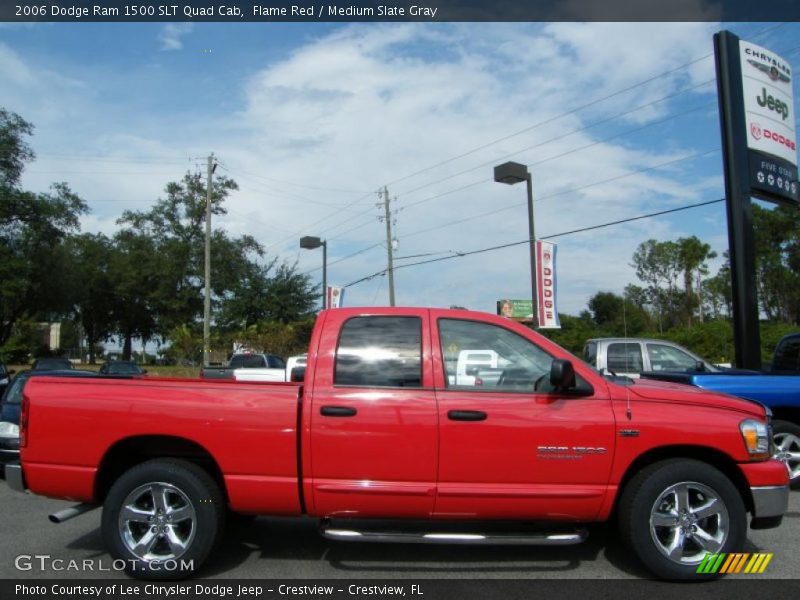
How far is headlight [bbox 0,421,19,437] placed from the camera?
853 cm

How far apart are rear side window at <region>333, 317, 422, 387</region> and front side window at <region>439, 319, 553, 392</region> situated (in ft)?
0.73

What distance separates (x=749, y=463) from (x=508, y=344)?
187cm

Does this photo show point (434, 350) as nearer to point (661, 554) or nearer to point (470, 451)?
point (470, 451)

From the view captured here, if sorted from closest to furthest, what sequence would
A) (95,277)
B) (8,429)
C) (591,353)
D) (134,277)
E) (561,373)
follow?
(561,373) < (8,429) < (591,353) < (134,277) < (95,277)

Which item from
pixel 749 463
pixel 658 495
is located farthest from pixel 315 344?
pixel 749 463

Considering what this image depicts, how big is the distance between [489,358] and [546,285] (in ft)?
56.3

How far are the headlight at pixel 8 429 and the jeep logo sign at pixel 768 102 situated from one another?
1342cm

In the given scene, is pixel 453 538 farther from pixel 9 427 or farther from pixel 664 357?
pixel 664 357

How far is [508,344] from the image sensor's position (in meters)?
5.12

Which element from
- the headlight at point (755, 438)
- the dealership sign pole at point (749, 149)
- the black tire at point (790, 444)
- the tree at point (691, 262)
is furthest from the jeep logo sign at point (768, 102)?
the tree at point (691, 262)

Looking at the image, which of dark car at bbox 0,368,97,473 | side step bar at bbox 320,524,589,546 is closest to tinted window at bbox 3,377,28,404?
dark car at bbox 0,368,97,473

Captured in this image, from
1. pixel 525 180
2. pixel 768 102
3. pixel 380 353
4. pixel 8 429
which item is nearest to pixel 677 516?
pixel 380 353

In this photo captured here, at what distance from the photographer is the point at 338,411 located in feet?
15.8

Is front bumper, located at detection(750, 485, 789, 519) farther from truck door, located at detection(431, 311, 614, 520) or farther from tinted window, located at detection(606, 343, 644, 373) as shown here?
tinted window, located at detection(606, 343, 644, 373)
